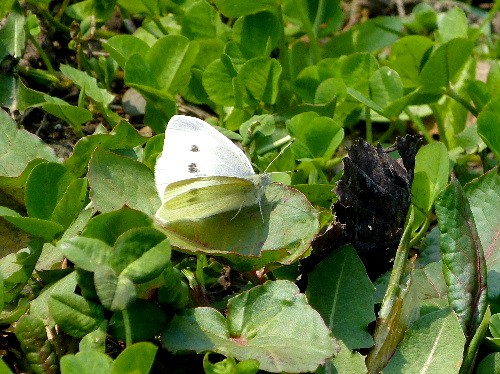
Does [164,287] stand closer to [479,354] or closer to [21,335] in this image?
[21,335]

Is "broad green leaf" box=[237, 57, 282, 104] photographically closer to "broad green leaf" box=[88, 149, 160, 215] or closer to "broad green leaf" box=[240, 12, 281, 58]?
"broad green leaf" box=[240, 12, 281, 58]

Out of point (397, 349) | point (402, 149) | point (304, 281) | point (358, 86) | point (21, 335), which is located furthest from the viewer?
point (358, 86)

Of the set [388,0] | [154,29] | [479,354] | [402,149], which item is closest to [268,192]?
[402,149]

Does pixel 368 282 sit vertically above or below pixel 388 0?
above

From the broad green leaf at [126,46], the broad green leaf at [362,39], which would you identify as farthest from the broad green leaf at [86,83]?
the broad green leaf at [362,39]

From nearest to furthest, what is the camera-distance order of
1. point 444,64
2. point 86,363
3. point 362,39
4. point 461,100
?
point 86,363 < point 444,64 < point 461,100 < point 362,39

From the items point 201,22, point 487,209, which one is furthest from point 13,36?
point 487,209

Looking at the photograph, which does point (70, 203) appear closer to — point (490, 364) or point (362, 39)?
point (490, 364)
